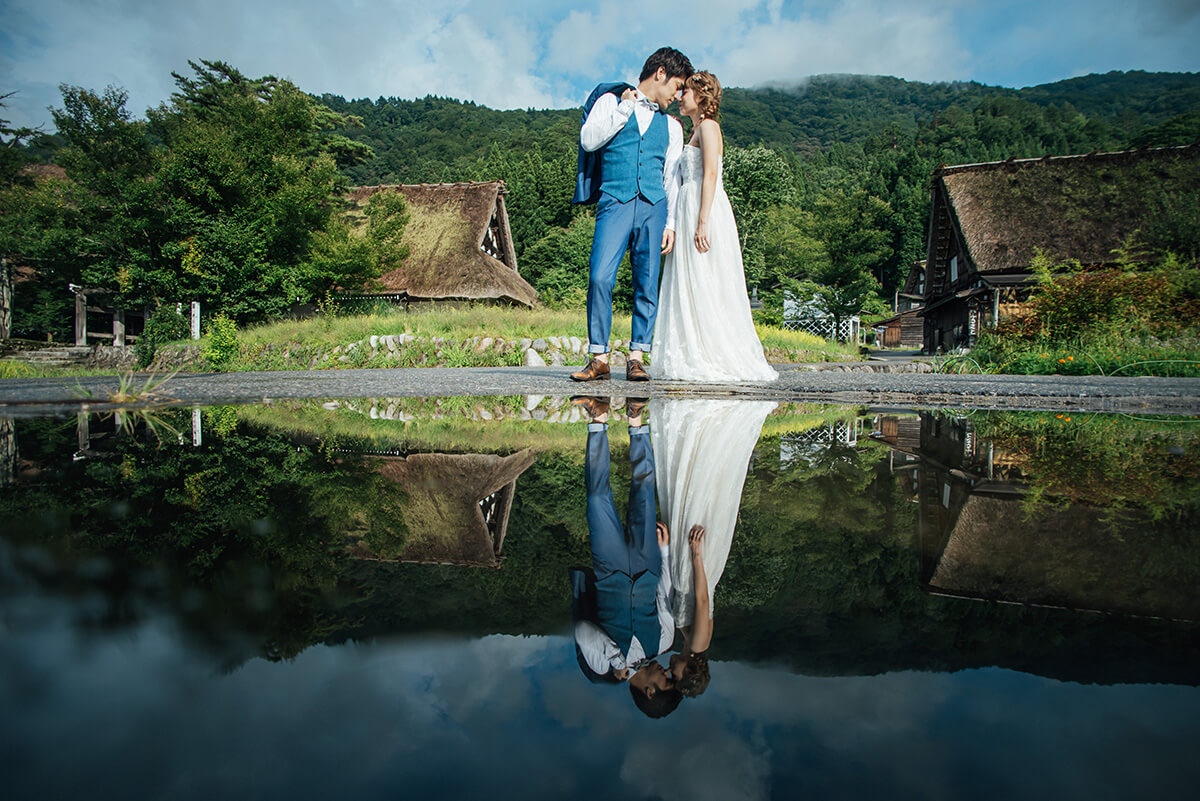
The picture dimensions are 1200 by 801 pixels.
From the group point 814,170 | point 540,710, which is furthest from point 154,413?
point 814,170

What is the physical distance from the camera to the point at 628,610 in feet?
2.91

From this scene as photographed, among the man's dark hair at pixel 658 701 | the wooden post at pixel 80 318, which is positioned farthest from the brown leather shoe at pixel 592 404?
the wooden post at pixel 80 318

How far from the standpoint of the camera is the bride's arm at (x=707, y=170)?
16.6ft

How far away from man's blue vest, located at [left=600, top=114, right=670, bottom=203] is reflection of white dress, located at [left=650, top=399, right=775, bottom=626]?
2423mm

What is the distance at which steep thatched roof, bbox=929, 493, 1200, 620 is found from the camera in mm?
835

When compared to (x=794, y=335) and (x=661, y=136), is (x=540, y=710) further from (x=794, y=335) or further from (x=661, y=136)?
(x=794, y=335)

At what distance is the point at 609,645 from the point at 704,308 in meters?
4.70

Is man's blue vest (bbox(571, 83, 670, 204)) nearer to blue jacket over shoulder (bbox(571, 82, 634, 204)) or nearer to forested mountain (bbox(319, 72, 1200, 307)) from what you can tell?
blue jacket over shoulder (bbox(571, 82, 634, 204))

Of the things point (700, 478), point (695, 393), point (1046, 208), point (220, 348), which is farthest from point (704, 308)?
point (1046, 208)

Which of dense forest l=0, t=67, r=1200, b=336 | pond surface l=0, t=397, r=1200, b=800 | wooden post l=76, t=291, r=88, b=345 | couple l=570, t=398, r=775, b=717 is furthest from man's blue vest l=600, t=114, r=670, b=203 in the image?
wooden post l=76, t=291, r=88, b=345

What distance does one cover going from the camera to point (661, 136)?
5188 millimetres

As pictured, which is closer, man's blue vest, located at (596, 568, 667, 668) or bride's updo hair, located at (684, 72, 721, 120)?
man's blue vest, located at (596, 568, 667, 668)

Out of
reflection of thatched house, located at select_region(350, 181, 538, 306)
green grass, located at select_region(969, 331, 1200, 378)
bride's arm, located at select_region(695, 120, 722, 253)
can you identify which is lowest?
green grass, located at select_region(969, 331, 1200, 378)

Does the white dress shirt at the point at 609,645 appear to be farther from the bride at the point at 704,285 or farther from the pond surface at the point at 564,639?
the bride at the point at 704,285
